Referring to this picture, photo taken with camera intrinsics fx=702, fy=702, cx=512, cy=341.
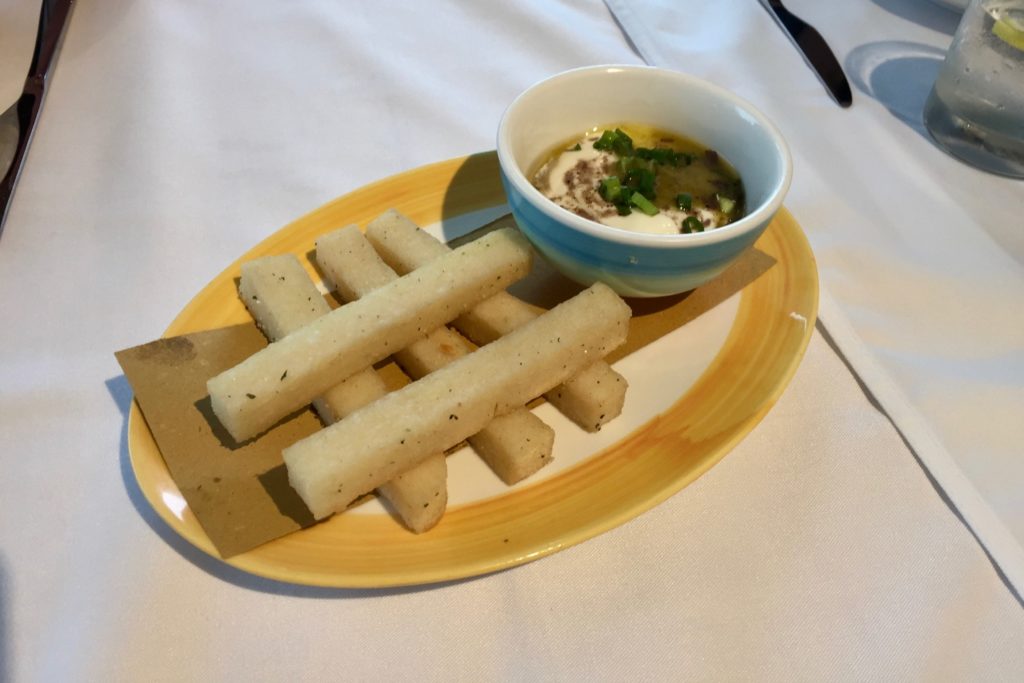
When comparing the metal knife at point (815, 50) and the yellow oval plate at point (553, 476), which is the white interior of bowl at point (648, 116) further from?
the metal knife at point (815, 50)

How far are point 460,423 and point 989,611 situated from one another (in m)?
0.83

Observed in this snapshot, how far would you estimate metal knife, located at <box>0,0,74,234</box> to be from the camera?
5.39 feet

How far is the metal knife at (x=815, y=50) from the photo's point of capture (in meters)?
1.97

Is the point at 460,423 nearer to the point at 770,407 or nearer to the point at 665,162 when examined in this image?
the point at 770,407

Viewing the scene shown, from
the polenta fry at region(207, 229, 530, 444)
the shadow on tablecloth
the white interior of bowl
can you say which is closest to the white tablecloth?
the shadow on tablecloth

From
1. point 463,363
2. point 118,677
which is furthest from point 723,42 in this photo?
point 118,677

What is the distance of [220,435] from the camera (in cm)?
111

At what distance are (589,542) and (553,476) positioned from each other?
12cm

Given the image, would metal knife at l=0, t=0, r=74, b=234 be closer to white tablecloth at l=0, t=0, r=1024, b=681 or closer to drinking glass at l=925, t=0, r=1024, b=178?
white tablecloth at l=0, t=0, r=1024, b=681

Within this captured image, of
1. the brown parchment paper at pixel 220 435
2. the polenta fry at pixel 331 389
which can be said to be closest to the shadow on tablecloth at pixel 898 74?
the brown parchment paper at pixel 220 435

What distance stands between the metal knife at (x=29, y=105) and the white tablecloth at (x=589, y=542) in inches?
1.4

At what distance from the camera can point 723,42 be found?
2.09 metres

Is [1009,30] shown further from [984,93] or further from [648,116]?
[648,116]

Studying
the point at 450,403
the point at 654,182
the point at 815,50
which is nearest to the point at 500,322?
the point at 450,403
